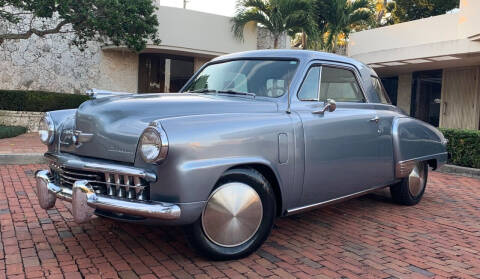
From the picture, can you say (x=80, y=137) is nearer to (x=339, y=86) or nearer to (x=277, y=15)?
(x=339, y=86)

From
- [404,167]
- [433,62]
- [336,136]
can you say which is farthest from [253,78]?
[433,62]

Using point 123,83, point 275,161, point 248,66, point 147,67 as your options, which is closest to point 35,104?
point 123,83

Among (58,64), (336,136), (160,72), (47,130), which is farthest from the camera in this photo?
(160,72)

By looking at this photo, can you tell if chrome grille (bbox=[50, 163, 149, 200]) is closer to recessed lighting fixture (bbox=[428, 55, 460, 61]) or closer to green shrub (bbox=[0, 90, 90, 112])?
green shrub (bbox=[0, 90, 90, 112])

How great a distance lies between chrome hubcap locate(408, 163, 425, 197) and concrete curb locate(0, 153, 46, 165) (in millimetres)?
5517

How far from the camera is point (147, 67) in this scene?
1500 cm

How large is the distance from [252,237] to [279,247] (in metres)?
0.46

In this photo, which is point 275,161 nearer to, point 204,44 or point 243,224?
point 243,224

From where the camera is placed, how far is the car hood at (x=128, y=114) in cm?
291

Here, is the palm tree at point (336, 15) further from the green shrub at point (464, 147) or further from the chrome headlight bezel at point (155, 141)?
the chrome headlight bezel at point (155, 141)

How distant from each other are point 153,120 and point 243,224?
39.3 inches

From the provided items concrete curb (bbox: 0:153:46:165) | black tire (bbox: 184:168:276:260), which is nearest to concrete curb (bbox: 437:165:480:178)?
black tire (bbox: 184:168:276:260)

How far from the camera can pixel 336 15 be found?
1577cm

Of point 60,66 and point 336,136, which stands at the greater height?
point 60,66
